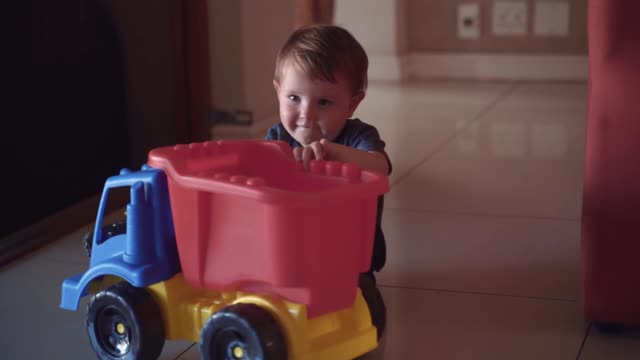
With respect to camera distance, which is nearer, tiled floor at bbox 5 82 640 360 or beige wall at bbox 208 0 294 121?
tiled floor at bbox 5 82 640 360

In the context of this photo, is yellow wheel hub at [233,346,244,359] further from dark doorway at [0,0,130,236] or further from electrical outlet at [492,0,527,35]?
electrical outlet at [492,0,527,35]

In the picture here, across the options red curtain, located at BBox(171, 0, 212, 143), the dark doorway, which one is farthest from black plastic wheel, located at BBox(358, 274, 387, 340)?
red curtain, located at BBox(171, 0, 212, 143)

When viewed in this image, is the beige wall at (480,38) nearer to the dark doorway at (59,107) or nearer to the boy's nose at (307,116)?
the dark doorway at (59,107)

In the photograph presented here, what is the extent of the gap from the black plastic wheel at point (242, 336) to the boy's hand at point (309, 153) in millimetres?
193

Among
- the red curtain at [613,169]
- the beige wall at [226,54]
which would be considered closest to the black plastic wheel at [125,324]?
the red curtain at [613,169]

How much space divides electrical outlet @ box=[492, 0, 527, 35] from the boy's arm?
222cm


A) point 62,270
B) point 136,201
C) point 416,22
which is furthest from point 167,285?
point 416,22

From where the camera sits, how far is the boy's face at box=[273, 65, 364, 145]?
1.19 meters

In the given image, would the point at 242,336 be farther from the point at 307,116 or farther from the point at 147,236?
the point at 307,116

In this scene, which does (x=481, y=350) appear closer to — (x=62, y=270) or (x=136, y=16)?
(x=62, y=270)

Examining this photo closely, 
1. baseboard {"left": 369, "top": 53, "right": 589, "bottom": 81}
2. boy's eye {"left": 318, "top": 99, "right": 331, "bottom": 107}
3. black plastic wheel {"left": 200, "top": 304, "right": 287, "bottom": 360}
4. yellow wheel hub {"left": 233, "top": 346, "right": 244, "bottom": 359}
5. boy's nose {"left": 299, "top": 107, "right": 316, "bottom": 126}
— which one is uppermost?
boy's eye {"left": 318, "top": 99, "right": 331, "bottom": 107}

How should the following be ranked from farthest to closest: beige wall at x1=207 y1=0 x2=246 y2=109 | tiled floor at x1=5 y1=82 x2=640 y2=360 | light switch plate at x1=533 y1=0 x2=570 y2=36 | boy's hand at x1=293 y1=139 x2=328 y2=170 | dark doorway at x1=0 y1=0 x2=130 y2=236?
light switch plate at x1=533 y1=0 x2=570 y2=36
beige wall at x1=207 y1=0 x2=246 y2=109
dark doorway at x1=0 y1=0 x2=130 y2=236
tiled floor at x1=5 y1=82 x2=640 y2=360
boy's hand at x1=293 y1=139 x2=328 y2=170

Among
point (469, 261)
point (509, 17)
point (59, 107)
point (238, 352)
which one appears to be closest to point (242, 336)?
point (238, 352)

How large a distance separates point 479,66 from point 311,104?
2325mm
